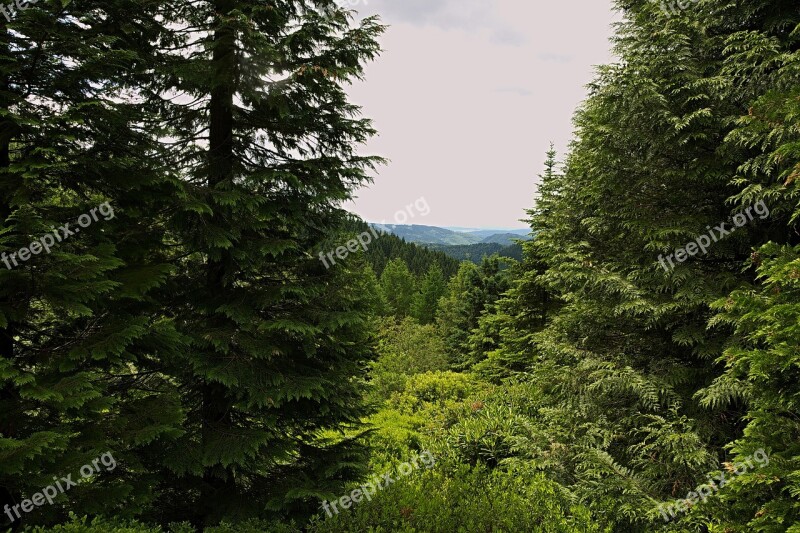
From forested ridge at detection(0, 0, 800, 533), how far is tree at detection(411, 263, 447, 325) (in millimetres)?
43635

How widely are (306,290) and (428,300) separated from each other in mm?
48412

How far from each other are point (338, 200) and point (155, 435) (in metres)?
3.65

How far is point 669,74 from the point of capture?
716cm

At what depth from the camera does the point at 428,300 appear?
176 feet

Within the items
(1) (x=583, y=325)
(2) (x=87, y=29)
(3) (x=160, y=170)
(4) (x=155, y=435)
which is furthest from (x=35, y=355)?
(1) (x=583, y=325)

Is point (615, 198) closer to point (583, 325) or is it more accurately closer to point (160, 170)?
point (583, 325)

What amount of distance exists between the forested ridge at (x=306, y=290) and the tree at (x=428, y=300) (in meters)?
43.6

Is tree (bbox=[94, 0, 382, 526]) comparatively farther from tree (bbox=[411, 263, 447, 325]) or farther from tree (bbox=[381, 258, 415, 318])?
tree (bbox=[381, 258, 415, 318])

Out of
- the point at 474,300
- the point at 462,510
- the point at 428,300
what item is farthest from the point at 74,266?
the point at 428,300

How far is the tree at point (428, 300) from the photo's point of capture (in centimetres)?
5269

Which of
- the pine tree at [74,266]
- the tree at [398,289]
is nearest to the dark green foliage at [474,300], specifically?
the pine tree at [74,266]

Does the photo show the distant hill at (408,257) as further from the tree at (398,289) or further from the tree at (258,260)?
the tree at (258,260)

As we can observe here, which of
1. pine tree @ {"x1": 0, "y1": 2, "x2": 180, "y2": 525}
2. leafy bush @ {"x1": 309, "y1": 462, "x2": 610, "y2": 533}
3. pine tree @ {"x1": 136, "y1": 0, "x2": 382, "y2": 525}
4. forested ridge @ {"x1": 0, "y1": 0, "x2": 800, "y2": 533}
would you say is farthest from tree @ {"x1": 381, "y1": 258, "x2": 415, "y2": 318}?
pine tree @ {"x1": 0, "y1": 2, "x2": 180, "y2": 525}

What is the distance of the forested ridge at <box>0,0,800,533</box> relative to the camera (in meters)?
4.04
